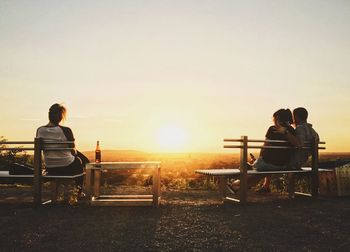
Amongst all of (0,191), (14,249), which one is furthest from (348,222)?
(0,191)

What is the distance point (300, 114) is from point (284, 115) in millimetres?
544

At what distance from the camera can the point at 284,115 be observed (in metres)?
8.20

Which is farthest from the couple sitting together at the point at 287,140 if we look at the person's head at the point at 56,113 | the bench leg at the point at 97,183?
the person's head at the point at 56,113

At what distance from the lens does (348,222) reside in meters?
5.85

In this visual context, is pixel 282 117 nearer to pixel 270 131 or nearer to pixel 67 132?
pixel 270 131

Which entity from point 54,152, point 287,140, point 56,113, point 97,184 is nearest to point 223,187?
point 287,140

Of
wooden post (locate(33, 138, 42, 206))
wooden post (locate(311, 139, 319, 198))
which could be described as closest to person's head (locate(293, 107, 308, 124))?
wooden post (locate(311, 139, 319, 198))

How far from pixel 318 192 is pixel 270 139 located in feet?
7.26

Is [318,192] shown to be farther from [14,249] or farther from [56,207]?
[14,249]

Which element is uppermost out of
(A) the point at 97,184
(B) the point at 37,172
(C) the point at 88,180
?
(B) the point at 37,172

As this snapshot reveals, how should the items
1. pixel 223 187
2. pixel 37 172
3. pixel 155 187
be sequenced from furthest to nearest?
1. pixel 223 187
2. pixel 37 172
3. pixel 155 187

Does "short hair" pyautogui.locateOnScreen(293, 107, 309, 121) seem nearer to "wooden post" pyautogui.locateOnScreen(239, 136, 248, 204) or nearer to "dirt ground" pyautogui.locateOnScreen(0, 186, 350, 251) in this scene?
"wooden post" pyautogui.locateOnScreen(239, 136, 248, 204)

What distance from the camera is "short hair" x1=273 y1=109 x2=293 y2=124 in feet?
26.8

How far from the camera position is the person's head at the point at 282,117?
818 centimetres
